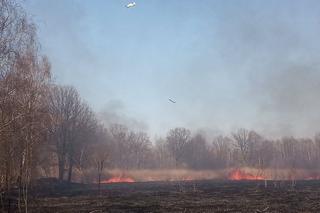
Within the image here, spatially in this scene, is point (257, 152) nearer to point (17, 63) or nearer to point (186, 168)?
point (186, 168)

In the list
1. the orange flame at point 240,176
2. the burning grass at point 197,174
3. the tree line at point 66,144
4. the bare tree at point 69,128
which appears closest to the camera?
the tree line at point 66,144

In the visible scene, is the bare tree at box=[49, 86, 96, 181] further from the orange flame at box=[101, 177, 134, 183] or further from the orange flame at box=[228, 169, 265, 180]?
the orange flame at box=[228, 169, 265, 180]

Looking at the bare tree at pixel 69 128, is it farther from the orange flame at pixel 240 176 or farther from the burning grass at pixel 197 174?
the orange flame at pixel 240 176

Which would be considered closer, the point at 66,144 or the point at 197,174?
the point at 66,144

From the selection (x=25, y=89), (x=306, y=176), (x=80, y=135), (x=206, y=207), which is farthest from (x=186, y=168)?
(x=25, y=89)

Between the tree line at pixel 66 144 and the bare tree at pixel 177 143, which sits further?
the bare tree at pixel 177 143

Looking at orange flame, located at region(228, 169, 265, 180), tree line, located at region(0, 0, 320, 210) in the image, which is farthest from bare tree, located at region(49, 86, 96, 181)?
orange flame, located at region(228, 169, 265, 180)

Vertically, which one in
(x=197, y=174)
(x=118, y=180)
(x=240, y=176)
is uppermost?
(x=197, y=174)

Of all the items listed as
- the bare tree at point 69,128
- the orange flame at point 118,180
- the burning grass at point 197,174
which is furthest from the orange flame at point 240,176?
the bare tree at point 69,128

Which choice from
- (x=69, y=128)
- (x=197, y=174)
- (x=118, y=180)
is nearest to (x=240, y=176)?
(x=197, y=174)

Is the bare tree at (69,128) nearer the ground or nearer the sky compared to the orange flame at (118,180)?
nearer the sky

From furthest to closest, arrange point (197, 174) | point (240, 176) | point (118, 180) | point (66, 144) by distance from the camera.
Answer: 1. point (197, 174)
2. point (240, 176)
3. point (118, 180)
4. point (66, 144)

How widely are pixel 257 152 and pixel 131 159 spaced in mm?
37441

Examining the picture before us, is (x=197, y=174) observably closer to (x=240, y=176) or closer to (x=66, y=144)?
(x=240, y=176)
